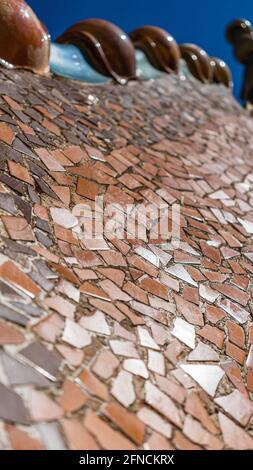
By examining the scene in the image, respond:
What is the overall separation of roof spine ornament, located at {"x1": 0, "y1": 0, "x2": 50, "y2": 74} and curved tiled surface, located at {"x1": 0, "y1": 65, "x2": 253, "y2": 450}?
0.12m

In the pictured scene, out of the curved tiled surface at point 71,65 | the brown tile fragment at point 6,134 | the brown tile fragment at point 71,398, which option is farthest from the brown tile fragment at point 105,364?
the curved tiled surface at point 71,65

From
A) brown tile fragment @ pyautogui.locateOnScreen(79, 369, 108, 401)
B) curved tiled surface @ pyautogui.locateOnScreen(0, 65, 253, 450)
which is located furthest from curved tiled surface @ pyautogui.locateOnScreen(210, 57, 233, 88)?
brown tile fragment @ pyautogui.locateOnScreen(79, 369, 108, 401)

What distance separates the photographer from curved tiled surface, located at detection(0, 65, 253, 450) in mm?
1429

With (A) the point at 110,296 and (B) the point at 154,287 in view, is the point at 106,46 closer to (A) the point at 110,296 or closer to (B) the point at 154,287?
(B) the point at 154,287

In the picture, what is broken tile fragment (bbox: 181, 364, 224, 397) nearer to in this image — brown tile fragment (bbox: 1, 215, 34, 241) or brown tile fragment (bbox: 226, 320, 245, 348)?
brown tile fragment (bbox: 226, 320, 245, 348)

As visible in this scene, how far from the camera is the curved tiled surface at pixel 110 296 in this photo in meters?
1.43

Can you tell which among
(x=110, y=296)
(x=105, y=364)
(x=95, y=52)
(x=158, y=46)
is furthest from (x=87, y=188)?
(x=158, y=46)

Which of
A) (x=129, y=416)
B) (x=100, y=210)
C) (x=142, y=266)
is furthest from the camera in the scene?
(x=100, y=210)

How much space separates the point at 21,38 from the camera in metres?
3.42

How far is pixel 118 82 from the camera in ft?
14.4

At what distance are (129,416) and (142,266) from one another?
81cm

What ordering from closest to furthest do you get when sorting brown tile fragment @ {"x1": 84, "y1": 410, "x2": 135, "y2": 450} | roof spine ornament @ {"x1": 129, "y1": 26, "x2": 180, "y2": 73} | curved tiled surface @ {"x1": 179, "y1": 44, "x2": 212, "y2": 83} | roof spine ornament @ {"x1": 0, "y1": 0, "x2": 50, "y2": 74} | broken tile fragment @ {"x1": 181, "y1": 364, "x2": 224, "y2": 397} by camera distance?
brown tile fragment @ {"x1": 84, "y1": 410, "x2": 135, "y2": 450} → broken tile fragment @ {"x1": 181, "y1": 364, "x2": 224, "y2": 397} → roof spine ornament @ {"x1": 0, "y1": 0, "x2": 50, "y2": 74} → roof spine ornament @ {"x1": 129, "y1": 26, "x2": 180, "y2": 73} → curved tiled surface @ {"x1": 179, "y1": 44, "x2": 212, "y2": 83}
